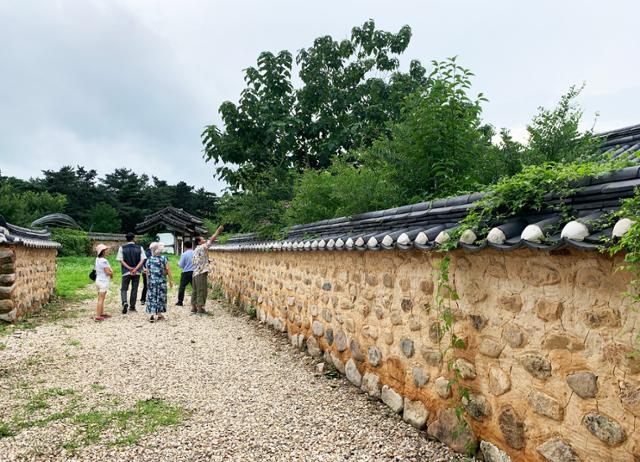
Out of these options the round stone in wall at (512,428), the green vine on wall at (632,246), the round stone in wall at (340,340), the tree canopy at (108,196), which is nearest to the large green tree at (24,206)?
the tree canopy at (108,196)

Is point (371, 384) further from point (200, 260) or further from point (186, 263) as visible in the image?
point (186, 263)

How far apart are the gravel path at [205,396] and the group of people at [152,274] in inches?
43.6

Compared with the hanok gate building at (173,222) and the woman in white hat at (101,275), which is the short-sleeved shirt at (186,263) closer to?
the woman in white hat at (101,275)

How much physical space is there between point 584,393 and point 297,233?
4938 millimetres

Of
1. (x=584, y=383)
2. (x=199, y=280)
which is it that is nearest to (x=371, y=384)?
(x=584, y=383)

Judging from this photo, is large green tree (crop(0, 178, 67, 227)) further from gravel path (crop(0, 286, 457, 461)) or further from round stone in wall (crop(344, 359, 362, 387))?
round stone in wall (crop(344, 359, 362, 387))

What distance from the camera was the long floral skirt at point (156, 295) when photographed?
8508mm

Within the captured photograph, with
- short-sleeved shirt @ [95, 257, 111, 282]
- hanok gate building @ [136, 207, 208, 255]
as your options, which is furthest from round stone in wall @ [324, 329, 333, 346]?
hanok gate building @ [136, 207, 208, 255]

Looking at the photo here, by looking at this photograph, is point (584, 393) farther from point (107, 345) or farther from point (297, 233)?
point (107, 345)

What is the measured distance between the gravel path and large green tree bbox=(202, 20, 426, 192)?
21.3ft

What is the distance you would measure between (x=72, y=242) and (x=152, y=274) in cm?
2251

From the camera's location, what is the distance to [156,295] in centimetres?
857

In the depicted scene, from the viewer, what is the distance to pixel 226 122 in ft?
43.0

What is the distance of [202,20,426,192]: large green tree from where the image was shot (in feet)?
42.8
